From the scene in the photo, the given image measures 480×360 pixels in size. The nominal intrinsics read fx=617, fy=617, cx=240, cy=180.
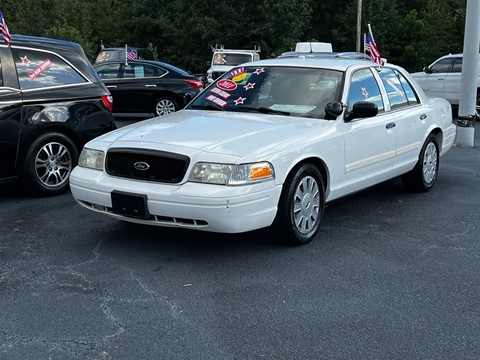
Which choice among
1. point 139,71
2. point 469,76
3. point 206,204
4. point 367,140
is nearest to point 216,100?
point 367,140

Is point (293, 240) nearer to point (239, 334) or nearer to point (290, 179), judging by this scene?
point (290, 179)

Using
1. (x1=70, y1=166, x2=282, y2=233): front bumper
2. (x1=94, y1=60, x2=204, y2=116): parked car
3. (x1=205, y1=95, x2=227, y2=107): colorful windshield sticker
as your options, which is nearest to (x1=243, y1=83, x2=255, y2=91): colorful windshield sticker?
(x1=205, y1=95, x2=227, y2=107): colorful windshield sticker

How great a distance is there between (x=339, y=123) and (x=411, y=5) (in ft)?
160

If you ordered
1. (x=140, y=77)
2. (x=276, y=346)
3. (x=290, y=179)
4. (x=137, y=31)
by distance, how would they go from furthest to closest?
(x=137, y=31) < (x=140, y=77) < (x=290, y=179) < (x=276, y=346)

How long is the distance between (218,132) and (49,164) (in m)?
2.62

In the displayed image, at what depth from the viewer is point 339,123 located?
5438mm

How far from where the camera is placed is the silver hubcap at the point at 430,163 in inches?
277

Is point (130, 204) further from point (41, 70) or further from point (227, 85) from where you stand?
point (41, 70)

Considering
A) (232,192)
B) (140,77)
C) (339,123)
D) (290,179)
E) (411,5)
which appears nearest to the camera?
(232,192)

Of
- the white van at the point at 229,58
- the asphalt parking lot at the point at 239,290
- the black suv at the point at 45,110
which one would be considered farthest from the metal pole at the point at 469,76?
the white van at the point at 229,58

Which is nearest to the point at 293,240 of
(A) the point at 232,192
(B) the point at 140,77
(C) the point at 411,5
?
(A) the point at 232,192

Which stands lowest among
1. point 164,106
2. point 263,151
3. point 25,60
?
point 164,106

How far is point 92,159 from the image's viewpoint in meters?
5.05

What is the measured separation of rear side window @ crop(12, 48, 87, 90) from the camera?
6.51 m
